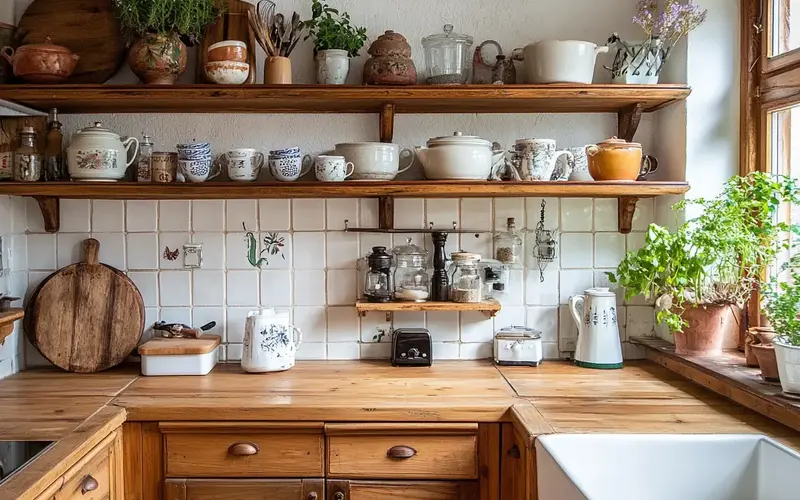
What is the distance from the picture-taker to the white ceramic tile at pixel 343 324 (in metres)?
2.47

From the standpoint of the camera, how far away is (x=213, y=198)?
95.0 inches

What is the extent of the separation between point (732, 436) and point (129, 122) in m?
2.04

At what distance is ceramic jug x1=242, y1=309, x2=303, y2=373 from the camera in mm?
2244

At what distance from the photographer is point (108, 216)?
2436mm

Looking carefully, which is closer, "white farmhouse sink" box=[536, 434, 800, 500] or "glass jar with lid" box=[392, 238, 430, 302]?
"white farmhouse sink" box=[536, 434, 800, 500]

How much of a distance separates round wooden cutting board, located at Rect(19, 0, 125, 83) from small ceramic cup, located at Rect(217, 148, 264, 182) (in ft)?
1.79

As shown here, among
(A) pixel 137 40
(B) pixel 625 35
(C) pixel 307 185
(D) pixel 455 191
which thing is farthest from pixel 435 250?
(A) pixel 137 40

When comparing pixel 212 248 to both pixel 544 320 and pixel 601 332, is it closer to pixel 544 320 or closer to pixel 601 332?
pixel 544 320

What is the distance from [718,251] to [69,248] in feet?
6.70

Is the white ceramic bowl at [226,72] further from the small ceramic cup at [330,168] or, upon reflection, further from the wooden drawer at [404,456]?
the wooden drawer at [404,456]

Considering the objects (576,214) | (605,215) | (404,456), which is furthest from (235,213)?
(605,215)

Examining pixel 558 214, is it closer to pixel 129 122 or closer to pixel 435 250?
pixel 435 250

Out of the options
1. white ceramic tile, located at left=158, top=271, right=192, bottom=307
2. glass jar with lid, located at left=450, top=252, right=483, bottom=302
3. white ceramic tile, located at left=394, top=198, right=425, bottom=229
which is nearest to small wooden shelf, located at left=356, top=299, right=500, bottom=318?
glass jar with lid, located at left=450, top=252, right=483, bottom=302

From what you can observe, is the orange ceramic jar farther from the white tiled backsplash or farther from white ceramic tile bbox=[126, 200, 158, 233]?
white ceramic tile bbox=[126, 200, 158, 233]
